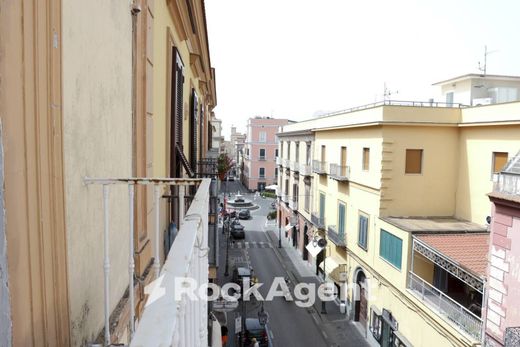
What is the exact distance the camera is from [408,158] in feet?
52.6

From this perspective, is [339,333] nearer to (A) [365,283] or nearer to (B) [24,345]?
(A) [365,283]

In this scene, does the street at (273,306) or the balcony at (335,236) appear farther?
the balcony at (335,236)

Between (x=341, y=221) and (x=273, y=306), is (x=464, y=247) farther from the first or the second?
(x=273, y=306)

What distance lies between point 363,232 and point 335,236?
3.31 meters

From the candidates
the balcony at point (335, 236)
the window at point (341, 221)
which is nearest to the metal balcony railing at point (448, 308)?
the balcony at point (335, 236)

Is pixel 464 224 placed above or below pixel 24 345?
below

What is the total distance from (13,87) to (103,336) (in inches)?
68.0

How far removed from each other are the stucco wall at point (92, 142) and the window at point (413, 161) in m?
14.5

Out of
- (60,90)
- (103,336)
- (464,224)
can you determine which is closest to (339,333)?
(464,224)

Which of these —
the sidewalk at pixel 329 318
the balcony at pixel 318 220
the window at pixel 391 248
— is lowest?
the sidewalk at pixel 329 318

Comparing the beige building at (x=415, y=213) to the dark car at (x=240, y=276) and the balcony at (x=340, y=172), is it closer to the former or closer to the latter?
the balcony at (x=340, y=172)

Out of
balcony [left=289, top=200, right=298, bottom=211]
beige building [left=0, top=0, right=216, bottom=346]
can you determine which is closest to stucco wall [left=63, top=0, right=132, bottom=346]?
beige building [left=0, top=0, right=216, bottom=346]

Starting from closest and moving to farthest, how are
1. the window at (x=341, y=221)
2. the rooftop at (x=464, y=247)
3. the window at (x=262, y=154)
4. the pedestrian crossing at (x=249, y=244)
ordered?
the rooftop at (x=464, y=247) < the window at (x=341, y=221) < the pedestrian crossing at (x=249, y=244) < the window at (x=262, y=154)

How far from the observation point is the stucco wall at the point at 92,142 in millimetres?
2072
